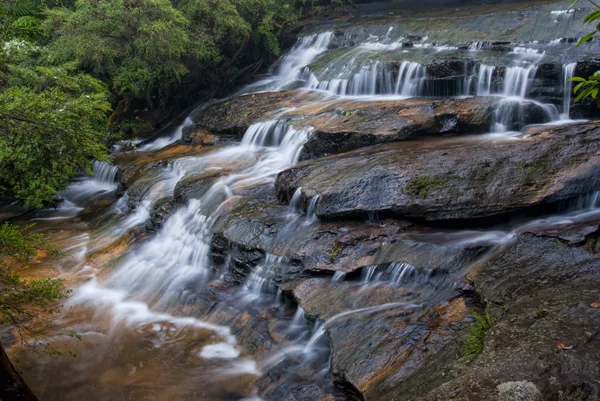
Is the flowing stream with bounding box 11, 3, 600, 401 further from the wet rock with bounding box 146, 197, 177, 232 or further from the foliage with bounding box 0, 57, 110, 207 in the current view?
the foliage with bounding box 0, 57, 110, 207

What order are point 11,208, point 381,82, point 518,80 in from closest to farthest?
point 518,80
point 11,208
point 381,82

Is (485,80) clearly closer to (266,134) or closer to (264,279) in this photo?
(266,134)

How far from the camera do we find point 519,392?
3320 millimetres

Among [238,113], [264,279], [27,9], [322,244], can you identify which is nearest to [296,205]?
[322,244]

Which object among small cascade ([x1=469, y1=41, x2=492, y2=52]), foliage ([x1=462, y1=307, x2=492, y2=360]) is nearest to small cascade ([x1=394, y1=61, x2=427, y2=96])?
small cascade ([x1=469, y1=41, x2=492, y2=52])

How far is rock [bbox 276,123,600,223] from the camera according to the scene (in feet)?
23.6

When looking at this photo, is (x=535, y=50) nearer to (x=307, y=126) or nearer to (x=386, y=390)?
(x=307, y=126)

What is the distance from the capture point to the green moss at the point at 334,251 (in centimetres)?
741

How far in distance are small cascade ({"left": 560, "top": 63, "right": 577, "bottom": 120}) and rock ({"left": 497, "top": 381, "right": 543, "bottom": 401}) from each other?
8928 millimetres

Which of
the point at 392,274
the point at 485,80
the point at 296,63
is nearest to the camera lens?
the point at 392,274

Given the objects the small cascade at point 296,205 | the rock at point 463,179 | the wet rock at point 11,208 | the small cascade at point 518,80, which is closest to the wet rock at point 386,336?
the rock at point 463,179

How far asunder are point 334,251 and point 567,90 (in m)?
7.16

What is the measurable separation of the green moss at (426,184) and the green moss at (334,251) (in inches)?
57.2

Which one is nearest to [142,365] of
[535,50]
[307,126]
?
[307,126]
